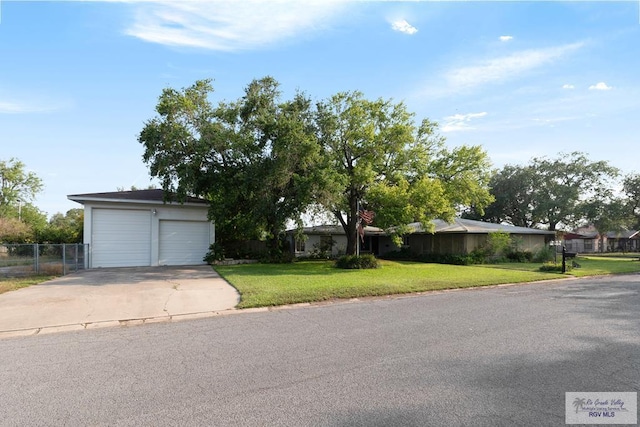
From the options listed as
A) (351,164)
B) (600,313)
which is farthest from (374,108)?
(600,313)

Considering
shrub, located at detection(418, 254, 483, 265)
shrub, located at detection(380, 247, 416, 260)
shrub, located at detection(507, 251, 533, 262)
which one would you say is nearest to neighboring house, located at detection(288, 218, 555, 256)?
shrub, located at detection(380, 247, 416, 260)

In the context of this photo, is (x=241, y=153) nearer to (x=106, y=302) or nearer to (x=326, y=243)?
(x=106, y=302)

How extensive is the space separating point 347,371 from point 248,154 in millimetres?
15229

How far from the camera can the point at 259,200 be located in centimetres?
1752

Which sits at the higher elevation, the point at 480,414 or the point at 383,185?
the point at 383,185

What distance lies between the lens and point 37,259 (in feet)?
46.5

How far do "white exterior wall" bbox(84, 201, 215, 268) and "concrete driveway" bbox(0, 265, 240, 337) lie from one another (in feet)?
16.7

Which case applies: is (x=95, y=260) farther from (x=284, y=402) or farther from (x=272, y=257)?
(x=284, y=402)

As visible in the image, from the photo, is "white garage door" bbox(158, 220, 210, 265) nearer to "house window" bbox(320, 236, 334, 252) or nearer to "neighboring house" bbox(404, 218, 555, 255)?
"house window" bbox(320, 236, 334, 252)

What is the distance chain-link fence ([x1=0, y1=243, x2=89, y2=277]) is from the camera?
45.4ft

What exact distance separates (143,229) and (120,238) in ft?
3.66

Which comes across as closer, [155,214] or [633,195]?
[155,214]

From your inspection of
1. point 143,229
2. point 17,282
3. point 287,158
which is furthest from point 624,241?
point 17,282

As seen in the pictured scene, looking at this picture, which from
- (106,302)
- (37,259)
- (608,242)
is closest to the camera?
(106,302)
